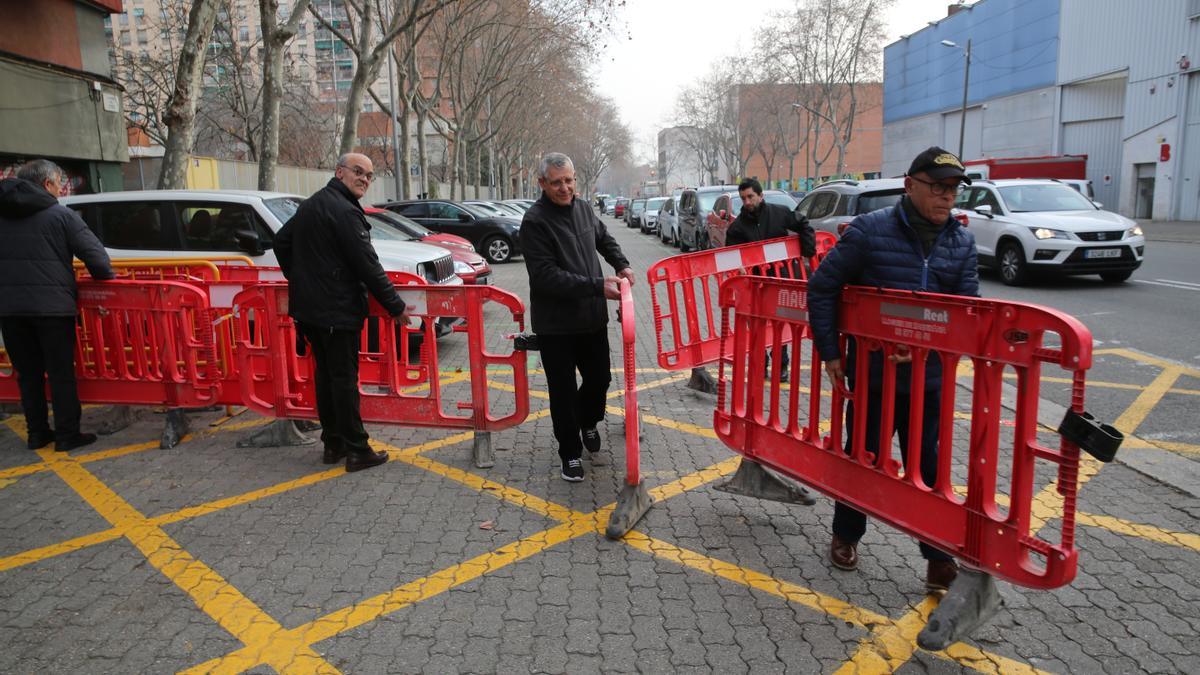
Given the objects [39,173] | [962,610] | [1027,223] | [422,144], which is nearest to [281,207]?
[39,173]

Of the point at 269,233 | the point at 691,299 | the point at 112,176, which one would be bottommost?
the point at 691,299

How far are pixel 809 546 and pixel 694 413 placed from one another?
8.12 ft

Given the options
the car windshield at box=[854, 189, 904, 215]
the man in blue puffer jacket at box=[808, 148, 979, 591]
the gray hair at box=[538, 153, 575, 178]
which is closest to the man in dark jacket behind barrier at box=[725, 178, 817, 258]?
the gray hair at box=[538, 153, 575, 178]

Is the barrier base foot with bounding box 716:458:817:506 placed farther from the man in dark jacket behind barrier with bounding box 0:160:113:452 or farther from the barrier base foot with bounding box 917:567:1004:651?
the man in dark jacket behind barrier with bounding box 0:160:113:452

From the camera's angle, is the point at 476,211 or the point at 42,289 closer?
the point at 42,289

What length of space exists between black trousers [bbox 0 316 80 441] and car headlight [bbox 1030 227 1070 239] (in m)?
12.5

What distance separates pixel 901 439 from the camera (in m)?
3.37

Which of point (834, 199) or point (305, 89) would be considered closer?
point (834, 199)

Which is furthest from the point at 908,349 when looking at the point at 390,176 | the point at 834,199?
the point at 390,176

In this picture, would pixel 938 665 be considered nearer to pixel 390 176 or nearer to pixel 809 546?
pixel 809 546

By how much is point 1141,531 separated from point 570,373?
307cm

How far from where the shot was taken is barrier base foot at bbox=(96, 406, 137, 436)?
6.18 m

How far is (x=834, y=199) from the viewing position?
555 inches

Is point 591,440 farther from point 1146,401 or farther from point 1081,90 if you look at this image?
point 1081,90
